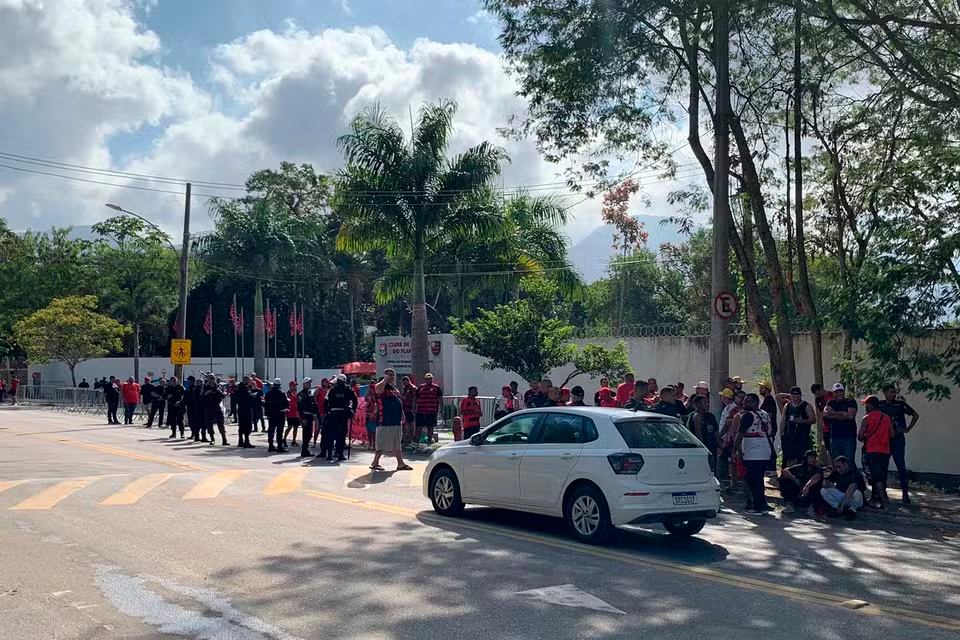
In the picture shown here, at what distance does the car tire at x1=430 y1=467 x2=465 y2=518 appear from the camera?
41.7 feet

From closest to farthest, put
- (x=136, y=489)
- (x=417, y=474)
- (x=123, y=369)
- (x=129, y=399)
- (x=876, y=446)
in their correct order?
(x=876, y=446) < (x=136, y=489) < (x=417, y=474) < (x=129, y=399) < (x=123, y=369)

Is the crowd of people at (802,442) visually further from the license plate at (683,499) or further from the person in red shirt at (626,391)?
the license plate at (683,499)

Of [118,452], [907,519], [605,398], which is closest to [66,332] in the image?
[118,452]

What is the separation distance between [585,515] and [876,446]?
218 inches

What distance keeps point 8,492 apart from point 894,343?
1410cm

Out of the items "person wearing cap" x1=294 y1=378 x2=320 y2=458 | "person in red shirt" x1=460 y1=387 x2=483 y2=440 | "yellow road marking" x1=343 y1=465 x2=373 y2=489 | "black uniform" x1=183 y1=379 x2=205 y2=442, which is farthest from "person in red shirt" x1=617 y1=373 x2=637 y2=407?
"black uniform" x1=183 y1=379 x2=205 y2=442

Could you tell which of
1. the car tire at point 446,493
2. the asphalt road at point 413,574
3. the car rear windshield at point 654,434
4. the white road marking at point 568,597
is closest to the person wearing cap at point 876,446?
the asphalt road at point 413,574

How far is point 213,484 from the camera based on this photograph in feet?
52.3

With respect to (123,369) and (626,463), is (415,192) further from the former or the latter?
(123,369)

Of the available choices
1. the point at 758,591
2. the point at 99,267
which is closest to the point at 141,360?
the point at 99,267

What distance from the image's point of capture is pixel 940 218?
1608 cm

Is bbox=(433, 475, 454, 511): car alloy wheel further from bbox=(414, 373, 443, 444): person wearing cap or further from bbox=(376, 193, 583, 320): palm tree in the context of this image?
bbox=(376, 193, 583, 320): palm tree

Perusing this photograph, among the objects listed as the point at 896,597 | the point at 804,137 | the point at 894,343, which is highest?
the point at 804,137

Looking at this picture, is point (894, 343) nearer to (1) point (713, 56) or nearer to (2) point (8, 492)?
(1) point (713, 56)
